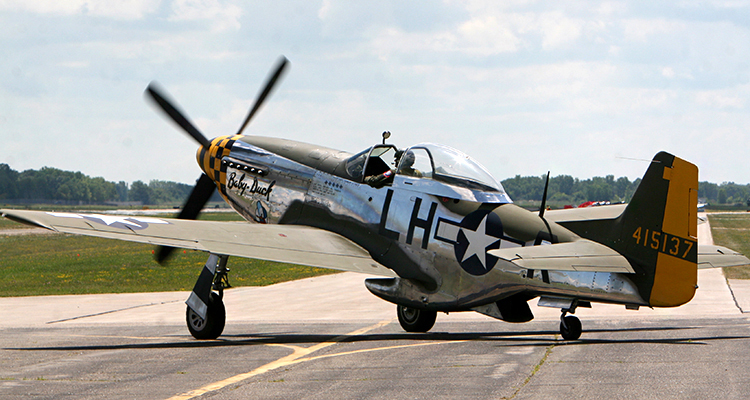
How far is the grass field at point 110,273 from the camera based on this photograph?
28.5 meters

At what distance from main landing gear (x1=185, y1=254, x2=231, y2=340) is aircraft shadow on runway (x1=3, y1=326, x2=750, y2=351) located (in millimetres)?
231

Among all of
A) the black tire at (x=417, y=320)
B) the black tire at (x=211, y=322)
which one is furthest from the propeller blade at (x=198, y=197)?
the black tire at (x=417, y=320)

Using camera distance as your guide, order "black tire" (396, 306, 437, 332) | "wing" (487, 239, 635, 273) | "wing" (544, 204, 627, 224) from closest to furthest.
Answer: "wing" (487, 239, 635, 273)
"wing" (544, 204, 627, 224)
"black tire" (396, 306, 437, 332)

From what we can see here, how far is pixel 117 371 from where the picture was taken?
1025cm

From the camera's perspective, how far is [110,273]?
1313 inches

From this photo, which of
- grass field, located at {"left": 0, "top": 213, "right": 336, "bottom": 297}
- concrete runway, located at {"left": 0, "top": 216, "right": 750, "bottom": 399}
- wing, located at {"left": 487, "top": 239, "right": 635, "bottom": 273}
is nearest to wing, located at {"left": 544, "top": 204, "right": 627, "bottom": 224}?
wing, located at {"left": 487, "top": 239, "right": 635, "bottom": 273}

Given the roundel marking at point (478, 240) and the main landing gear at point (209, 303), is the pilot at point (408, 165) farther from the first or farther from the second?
the main landing gear at point (209, 303)

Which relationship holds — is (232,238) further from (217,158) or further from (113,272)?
(113,272)

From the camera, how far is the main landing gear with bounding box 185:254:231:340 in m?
13.9

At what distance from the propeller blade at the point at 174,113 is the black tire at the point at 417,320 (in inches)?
271

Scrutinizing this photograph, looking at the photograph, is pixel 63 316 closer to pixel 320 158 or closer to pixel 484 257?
pixel 320 158

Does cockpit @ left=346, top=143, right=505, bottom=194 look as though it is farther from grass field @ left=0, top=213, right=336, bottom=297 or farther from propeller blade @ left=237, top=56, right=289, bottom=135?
grass field @ left=0, top=213, right=336, bottom=297

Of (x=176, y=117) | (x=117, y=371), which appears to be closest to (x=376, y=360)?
(x=117, y=371)

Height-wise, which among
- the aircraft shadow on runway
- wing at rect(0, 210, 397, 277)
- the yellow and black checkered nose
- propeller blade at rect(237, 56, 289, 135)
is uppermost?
propeller blade at rect(237, 56, 289, 135)
